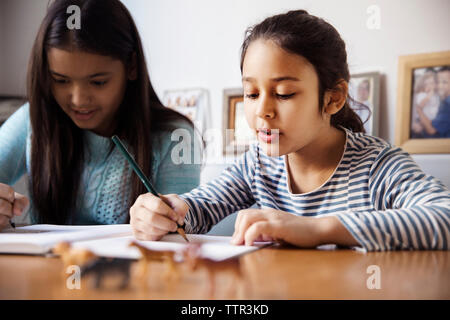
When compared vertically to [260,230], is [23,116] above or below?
above

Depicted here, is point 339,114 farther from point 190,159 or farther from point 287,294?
point 287,294

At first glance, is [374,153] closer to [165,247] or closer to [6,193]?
[165,247]

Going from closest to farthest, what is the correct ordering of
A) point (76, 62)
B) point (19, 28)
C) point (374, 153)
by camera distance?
point (374, 153), point (76, 62), point (19, 28)

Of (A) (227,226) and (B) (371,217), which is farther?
(A) (227,226)

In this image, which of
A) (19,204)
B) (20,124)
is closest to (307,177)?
(19,204)

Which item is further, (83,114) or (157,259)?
(83,114)

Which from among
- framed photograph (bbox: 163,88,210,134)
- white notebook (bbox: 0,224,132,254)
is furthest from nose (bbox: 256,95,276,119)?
framed photograph (bbox: 163,88,210,134)

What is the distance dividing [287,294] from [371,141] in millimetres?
649

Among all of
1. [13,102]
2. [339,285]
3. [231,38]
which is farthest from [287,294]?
[13,102]

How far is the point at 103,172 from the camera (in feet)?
3.77

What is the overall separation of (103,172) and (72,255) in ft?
2.20

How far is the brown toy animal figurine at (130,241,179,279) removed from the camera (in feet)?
1.33

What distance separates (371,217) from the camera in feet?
1.96

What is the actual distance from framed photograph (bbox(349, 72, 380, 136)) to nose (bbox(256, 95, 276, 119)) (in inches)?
31.0
